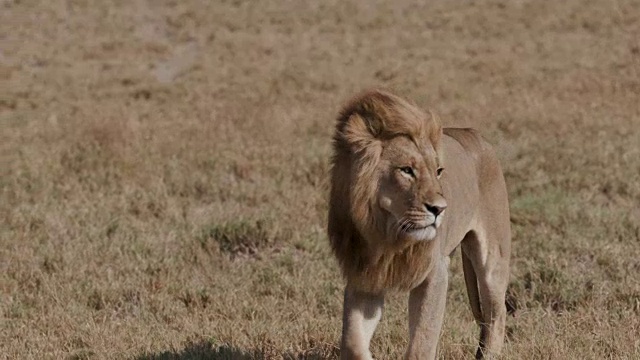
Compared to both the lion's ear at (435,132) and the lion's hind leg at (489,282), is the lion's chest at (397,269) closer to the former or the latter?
the lion's ear at (435,132)

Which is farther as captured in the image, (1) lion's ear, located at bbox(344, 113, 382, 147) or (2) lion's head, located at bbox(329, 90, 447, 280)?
(1) lion's ear, located at bbox(344, 113, 382, 147)

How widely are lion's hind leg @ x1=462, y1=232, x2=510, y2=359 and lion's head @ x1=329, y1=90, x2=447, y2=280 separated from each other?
123 cm

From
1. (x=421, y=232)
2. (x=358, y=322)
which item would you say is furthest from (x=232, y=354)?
(x=421, y=232)

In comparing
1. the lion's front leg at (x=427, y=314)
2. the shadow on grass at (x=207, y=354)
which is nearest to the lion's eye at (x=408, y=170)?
the lion's front leg at (x=427, y=314)

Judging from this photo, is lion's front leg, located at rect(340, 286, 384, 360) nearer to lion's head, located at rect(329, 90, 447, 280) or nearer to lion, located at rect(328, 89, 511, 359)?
lion, located at rect(328, 89, 511, 359)

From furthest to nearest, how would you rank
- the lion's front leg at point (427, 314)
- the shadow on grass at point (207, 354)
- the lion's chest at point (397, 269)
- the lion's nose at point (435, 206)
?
the shadow on grass at point (207, 354)
the lion's front leg at point (427, 314)
the lion's chest at point (397, 269)
the lion's nose at point (435, 206)

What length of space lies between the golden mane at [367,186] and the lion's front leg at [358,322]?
13cm

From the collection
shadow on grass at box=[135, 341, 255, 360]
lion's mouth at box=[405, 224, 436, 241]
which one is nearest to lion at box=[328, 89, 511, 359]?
lion's mouth at box=[405, 224, 436, 241]

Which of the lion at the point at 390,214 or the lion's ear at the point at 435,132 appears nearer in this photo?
the lion at the point at 390,214

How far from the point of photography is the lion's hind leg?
5.18 meters

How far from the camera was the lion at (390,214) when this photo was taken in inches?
153

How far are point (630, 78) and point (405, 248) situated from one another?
1366cm

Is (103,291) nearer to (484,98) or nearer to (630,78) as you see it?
(484,98)

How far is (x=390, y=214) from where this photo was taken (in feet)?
13.0
